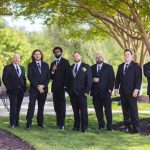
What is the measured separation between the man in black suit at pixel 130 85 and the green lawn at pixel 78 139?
1.88ft

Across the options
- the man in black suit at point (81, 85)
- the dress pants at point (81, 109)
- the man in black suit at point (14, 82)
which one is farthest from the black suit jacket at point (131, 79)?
the man in black suit at point (14, 82)

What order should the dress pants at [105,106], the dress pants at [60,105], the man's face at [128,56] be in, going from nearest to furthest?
the man's face at [128,56] < the dress pants at [105,106] < the dress pants at [60,105]

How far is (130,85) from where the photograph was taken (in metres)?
11.1

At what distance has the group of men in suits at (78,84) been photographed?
439 inches

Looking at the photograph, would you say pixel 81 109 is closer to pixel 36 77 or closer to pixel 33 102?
pixel 33 102

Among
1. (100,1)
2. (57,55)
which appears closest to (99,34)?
(100,1)

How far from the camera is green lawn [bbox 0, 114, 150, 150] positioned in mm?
9248

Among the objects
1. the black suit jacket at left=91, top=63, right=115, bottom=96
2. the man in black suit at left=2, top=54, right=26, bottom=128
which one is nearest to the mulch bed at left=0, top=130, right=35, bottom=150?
the man in black suit at left=2, top=54, right=26, bottom=128

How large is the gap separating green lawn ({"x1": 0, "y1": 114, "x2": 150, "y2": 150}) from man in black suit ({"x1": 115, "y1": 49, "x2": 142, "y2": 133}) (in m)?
0.57

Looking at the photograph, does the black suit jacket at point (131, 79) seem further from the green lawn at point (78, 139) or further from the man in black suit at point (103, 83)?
the green lawn at point (78, 139)

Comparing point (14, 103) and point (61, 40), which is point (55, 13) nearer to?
point (14, 103)

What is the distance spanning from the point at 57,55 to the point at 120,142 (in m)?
2.99

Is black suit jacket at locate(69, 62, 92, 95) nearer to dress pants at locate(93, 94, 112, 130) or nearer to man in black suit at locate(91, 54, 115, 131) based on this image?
man in black suit at locate(91, 54, 115, 131)

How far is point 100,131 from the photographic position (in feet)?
37.4
